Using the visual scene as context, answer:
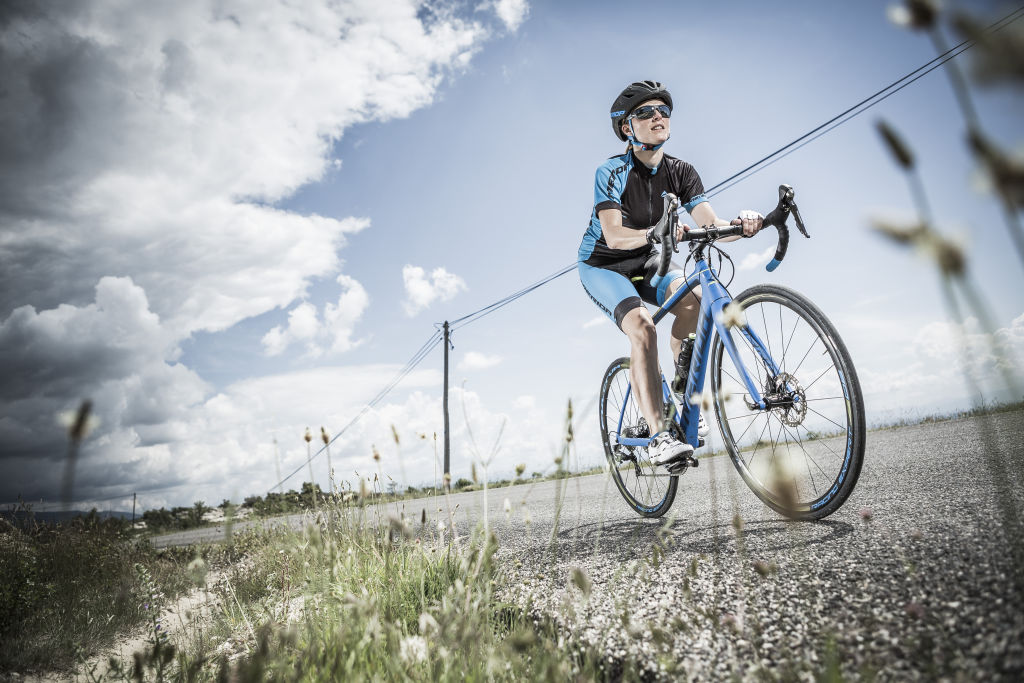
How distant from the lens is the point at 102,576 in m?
7.20

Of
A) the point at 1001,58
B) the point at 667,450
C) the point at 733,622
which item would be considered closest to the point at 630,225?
the point at 667,450

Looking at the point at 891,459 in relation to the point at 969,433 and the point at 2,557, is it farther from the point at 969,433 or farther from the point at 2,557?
the point at 2,557

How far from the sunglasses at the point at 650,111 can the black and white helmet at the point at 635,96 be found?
0.09ft

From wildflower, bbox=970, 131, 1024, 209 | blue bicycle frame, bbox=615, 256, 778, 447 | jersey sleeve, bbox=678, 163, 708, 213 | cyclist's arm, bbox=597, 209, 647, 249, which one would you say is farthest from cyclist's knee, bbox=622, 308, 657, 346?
wildflower, bbox=970, 131, 1024, 209

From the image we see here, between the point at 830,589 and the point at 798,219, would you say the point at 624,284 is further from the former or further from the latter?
the point at 830,589

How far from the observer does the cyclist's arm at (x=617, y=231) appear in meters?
3.33

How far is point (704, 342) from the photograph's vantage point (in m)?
3.07

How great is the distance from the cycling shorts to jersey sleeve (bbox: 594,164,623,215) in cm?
49

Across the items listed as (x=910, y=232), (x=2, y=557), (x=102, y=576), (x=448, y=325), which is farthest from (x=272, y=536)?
(x=448, y=325)

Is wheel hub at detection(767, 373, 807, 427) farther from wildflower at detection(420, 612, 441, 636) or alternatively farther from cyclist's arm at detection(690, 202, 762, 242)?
wildflower at detection(420, 612, 441, 636)

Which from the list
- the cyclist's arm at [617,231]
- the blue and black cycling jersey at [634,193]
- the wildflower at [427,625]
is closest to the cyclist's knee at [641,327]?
the cyclist's arm at [617,231]

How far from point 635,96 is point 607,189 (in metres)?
0.68

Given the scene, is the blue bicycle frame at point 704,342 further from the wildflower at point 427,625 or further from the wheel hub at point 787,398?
the wildflower at point 427,625

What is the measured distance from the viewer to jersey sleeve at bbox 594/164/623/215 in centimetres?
352
